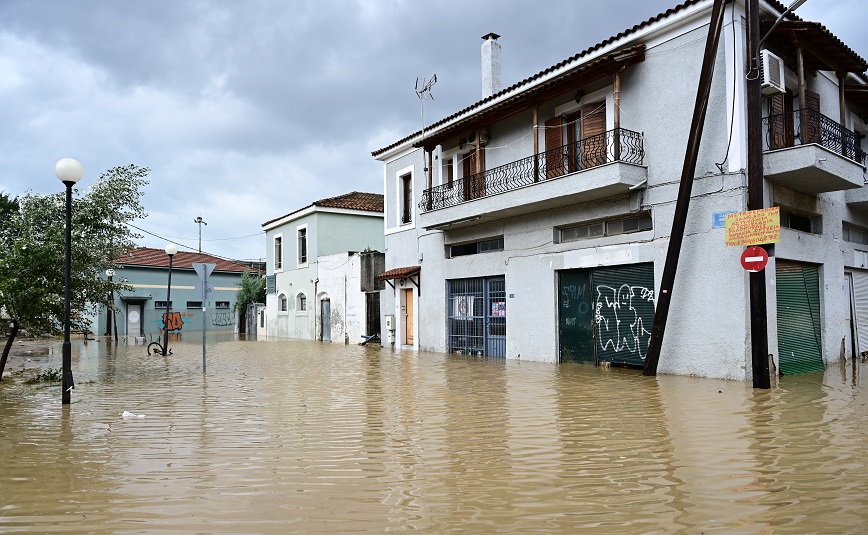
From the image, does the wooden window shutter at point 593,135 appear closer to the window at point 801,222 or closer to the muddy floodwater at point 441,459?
the window at point 801,222

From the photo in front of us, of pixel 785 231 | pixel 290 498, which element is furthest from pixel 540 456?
pixel 785 231

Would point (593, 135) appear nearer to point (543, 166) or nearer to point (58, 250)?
point (543, 166)

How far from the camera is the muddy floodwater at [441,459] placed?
13.7 feet

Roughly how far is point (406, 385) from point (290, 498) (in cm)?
682

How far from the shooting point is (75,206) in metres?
12.2

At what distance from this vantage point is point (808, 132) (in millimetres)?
12992

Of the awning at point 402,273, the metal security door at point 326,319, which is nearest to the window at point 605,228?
the awning at point 402,273

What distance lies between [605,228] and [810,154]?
14.2 ft

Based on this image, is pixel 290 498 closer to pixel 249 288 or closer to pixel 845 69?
pixel 845 69

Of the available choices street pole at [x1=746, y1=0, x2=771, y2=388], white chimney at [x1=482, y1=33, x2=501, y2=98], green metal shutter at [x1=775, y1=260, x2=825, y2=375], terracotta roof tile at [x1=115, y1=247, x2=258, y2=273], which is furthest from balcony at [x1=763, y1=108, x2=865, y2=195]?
terracotta roof tile at [x1=115, y1=247, x2=258, y2=273]

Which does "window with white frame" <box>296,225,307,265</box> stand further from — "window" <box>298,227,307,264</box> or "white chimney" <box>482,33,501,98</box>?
"white chimney" <box>482,33,501,98</box>

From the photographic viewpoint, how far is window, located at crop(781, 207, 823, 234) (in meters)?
12.9

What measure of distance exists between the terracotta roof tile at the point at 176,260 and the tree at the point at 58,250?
29468 millimetres

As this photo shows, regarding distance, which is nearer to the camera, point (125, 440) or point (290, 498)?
point (290, 498)
